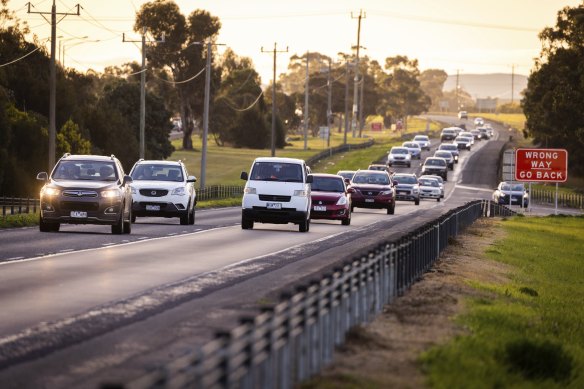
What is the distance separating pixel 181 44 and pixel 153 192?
346ft

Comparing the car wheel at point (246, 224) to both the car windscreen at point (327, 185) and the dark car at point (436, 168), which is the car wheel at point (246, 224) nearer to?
the car windscreen at point (327, 185)

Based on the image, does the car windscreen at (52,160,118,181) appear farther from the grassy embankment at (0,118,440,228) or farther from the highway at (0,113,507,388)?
the grassy embankment at (0,118,440,228)

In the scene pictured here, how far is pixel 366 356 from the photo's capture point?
1274 cm

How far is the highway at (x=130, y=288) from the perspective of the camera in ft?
41.2

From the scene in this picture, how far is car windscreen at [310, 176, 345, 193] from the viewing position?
4403 centimetres

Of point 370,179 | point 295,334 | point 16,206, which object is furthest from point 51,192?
point 370,179

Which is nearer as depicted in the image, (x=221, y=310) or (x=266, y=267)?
(x=221, y=310)

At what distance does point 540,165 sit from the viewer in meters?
68.4

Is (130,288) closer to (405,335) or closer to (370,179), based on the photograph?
(405,335)

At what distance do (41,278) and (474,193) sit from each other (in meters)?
85.8

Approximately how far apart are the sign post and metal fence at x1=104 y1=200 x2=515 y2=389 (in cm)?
4983

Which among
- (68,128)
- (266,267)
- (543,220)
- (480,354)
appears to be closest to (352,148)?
(68,128)

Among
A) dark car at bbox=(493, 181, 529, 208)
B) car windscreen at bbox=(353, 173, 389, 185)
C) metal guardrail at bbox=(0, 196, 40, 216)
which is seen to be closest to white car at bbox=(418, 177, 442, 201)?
dark car at bbox=(493, 181, 529, 208)

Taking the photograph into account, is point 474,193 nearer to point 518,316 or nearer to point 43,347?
point 518,316
